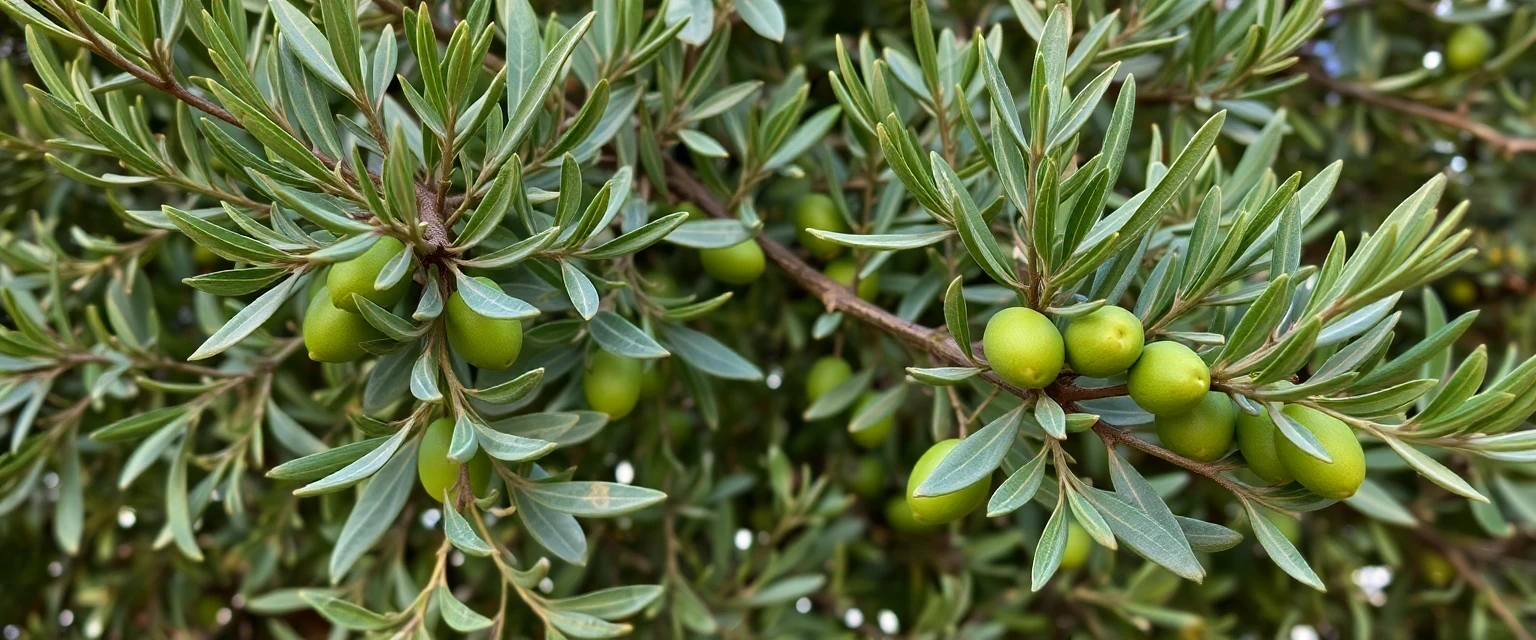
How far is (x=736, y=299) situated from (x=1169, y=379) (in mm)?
999

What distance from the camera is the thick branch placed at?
1.70 meters

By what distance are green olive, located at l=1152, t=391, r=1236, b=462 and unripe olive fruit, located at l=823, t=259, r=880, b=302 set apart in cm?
50

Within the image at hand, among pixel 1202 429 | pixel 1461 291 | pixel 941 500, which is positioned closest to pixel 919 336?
pixel 941 500

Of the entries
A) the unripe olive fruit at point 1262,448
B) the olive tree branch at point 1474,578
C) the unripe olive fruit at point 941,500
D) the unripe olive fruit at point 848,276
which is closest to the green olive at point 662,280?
the unripe olive fruit at point 848,276

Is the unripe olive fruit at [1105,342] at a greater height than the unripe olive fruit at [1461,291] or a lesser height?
greater

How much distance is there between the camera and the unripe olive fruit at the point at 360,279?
81 centimetres

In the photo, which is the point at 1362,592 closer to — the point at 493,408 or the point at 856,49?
the point at 856,49

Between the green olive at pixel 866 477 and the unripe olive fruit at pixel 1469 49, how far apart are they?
4.61ft

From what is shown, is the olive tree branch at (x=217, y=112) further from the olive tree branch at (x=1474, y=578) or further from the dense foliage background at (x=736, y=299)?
the olive tree branch at (x=1474, y=578)

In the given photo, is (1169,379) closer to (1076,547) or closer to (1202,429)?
(1202,429)

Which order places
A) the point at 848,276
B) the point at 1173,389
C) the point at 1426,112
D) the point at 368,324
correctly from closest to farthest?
the point at 1173,389, the point at 368,324, the point at 848,276, the point at 1426,112

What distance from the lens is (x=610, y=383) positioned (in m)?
1.11

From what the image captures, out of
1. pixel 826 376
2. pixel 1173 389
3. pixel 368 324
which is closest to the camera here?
pixel 1173 389

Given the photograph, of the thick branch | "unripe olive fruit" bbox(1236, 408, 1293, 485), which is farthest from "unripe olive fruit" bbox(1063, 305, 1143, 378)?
the thick branch
